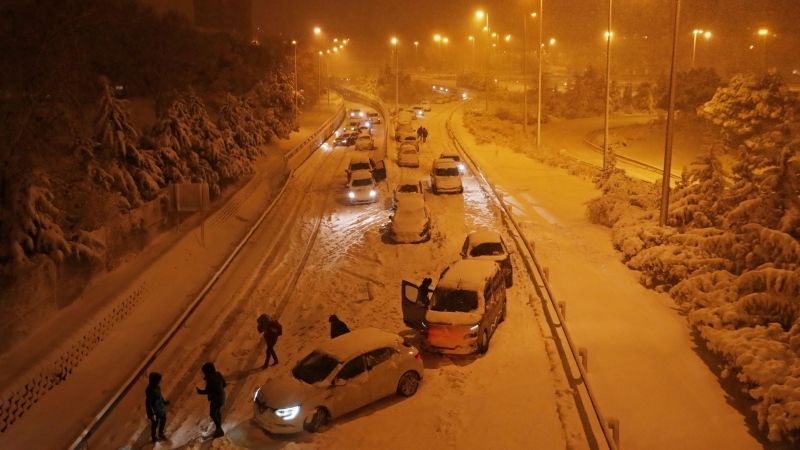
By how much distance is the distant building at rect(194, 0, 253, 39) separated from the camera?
10019 centimetres

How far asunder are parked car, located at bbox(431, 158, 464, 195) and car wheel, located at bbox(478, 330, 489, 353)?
17793 millimetres

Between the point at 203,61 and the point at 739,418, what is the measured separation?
50208 millimetres

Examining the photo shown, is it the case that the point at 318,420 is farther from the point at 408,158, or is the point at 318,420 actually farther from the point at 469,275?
the point at 408,158

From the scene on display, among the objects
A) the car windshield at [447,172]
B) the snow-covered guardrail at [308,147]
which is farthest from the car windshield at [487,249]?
the snow-covered guardrail at [308,147]

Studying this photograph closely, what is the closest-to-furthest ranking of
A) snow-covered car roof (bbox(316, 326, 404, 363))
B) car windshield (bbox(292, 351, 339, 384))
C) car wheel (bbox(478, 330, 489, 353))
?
car windshield (bbox(292, 351, 339, 384)), snow-covered car roof (bbox(316, 326, 404, 363)), car wheel (bbox(478, 330, 489, 353))

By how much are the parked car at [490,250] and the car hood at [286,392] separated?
27.2 feet

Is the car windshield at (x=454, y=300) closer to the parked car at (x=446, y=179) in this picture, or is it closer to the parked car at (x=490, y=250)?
the parked car at (x=490, y=250)

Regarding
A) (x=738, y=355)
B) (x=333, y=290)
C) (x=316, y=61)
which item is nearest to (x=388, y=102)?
(x=316, y=61)

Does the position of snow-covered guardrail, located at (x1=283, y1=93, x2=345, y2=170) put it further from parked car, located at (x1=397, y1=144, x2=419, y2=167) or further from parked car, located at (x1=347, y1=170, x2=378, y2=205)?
parked car, located at (x1=347, y1=170, x2=378, y2=205)

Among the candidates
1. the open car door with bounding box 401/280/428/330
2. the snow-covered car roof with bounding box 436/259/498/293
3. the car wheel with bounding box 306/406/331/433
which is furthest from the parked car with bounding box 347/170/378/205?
the car wheel with bounding box 306/406/331/433

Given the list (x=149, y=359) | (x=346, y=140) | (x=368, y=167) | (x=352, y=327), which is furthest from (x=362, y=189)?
(x=346, y=140)

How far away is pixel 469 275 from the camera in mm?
15977

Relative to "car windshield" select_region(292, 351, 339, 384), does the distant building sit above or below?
above

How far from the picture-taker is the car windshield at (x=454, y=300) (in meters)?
15.1
